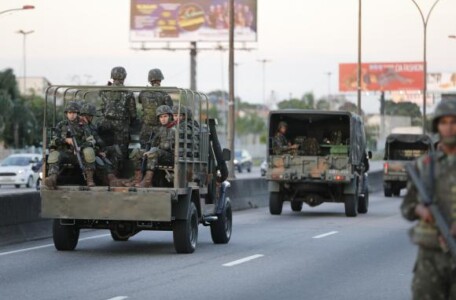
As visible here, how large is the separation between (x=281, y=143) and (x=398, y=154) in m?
19.1

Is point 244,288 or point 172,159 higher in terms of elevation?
point 172,159

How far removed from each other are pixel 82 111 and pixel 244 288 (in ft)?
17.7

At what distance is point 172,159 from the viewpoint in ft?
58.6

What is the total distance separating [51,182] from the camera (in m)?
17.8

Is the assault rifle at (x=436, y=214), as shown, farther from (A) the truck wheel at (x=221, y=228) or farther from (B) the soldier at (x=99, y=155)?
(A) the truck wheel at (x=221, y=228)

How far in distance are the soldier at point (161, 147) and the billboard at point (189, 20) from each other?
6501cm

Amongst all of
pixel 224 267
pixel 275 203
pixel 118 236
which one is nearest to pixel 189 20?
pixel 275 203

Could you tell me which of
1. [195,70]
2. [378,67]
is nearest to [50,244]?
[195,70]

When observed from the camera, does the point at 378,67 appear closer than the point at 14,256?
No

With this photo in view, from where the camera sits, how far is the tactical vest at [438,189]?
7.41 m

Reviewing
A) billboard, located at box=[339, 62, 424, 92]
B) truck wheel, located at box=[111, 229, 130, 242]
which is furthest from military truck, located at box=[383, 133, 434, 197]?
billboard, located at box=[339, 62, 424, 92]

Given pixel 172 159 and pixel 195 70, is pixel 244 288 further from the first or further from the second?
pixel 195 70

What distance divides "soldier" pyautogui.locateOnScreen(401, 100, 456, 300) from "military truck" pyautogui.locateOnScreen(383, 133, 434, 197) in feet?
127

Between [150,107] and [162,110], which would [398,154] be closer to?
[150,107]
